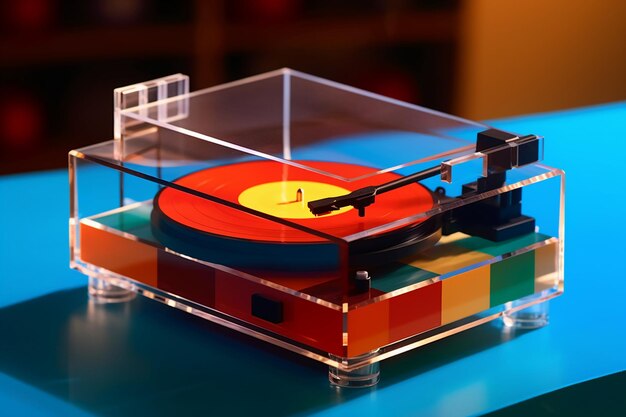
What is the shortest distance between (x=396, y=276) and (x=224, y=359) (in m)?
0.16

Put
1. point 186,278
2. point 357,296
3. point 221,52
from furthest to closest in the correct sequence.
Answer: point 221,52
point 186,278
point 357,296

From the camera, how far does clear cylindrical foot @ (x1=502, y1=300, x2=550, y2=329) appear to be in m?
1.11

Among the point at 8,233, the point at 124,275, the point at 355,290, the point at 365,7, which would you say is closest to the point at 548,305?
the point at 355,290

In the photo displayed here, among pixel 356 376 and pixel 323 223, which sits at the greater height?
pixel 323 223

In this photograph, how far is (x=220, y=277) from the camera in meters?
1.03

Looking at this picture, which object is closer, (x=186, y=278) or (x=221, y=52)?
(x=186, y=278)

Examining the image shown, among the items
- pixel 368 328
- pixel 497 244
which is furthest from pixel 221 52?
pixel 368 328

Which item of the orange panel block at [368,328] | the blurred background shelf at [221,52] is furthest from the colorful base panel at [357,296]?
the blurred background shelf at [221,52]

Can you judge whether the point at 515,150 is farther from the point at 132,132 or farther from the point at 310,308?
the point at 132,132

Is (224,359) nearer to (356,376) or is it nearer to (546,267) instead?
(356,376)

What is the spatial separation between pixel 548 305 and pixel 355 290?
252mm

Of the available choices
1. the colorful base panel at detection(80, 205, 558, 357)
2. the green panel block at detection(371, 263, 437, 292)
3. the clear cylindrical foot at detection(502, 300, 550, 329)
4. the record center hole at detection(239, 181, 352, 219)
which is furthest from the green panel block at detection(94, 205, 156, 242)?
the clear cylindrical foot at detection(502, 300, 550, 329)

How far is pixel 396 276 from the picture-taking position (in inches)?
39.4

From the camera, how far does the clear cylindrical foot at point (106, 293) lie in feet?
3.80
